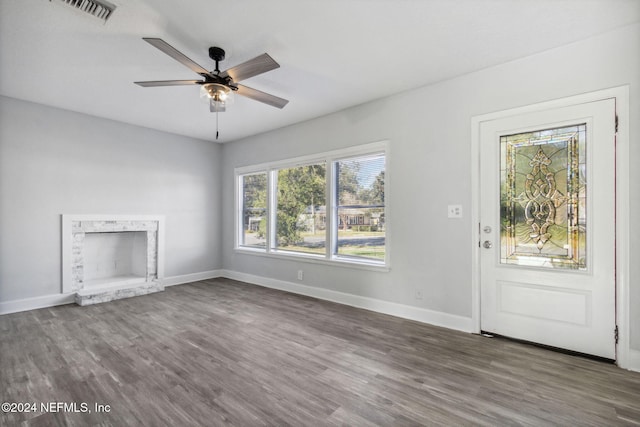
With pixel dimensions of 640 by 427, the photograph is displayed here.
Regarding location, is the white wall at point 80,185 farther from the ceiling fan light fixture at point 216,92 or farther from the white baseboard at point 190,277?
the ceiling fan light fixture at point 216,92

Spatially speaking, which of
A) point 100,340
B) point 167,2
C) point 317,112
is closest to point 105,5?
point 167,2

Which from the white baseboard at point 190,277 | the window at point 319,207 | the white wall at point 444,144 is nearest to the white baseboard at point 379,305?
the white wall at point 444,144

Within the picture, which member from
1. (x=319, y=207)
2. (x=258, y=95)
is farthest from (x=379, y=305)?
(x=258, y=95)

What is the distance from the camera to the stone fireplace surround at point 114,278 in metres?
4.28

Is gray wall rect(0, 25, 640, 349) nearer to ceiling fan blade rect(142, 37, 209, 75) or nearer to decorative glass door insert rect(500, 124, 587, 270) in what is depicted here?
decorative glass door insert rect(500, 124, 587, 270)

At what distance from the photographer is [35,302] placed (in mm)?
→ 4023

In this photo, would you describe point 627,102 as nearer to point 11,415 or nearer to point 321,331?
point 321,331

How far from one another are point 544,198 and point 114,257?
6155mm

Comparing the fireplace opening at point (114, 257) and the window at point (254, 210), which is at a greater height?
the window at point (254, 210)

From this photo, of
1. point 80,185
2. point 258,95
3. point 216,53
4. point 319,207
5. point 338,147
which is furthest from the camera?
point 319,207

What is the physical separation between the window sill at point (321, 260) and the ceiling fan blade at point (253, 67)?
8.65 feet

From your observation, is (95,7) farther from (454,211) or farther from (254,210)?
(254,210)

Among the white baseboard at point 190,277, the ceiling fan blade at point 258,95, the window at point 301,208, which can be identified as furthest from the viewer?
the white baseboard at point 190,277

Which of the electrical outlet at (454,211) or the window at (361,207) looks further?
the window at (361,207)
